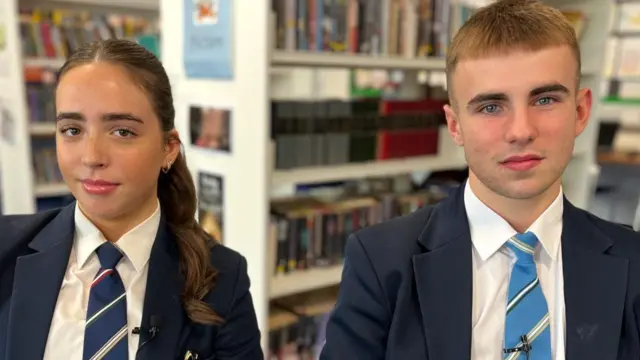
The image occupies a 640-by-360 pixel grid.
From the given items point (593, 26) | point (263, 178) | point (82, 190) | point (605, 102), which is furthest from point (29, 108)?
point (605, 102)

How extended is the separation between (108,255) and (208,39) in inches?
45.7

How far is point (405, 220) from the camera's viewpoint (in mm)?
1139

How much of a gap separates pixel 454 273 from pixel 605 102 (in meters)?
5.31

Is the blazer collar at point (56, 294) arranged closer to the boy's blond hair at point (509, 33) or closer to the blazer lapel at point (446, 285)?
the blazer lapel at point (446, 285)

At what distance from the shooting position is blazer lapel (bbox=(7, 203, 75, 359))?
40.3 inches

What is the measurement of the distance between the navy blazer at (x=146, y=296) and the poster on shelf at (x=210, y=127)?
93 centimetres

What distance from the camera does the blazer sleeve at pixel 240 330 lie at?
1.17 meters

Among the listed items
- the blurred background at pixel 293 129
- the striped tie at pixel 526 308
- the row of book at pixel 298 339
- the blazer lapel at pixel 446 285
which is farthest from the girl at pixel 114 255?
the row of book at pixel 298 339

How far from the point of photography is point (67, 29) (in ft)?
11.6

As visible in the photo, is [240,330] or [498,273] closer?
[498,273]

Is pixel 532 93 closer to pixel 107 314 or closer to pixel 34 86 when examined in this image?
pixel 107 314

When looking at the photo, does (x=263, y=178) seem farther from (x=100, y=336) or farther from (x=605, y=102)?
(x=605, y=102)

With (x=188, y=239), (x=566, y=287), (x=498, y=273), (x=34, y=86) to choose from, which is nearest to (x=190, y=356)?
(x=188, y=239)

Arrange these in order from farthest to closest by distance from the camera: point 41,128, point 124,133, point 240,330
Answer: point 41,128 < point 240,330 < point 124,133
